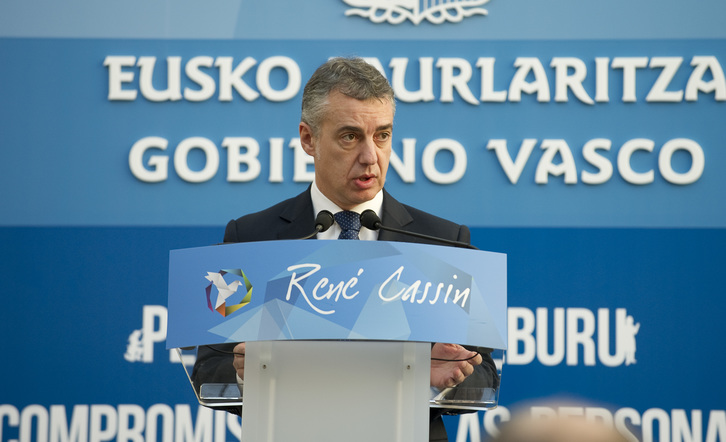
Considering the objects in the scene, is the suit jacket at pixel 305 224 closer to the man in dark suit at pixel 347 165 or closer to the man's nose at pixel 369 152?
the man in dark suit at pixel 347 165

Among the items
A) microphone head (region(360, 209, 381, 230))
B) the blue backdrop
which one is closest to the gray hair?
microphone head (region(360, 209, 381, 230))

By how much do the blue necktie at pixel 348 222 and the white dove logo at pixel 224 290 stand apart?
599 mm

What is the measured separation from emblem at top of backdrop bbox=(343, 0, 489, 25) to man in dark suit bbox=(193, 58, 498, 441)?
4.89 ft

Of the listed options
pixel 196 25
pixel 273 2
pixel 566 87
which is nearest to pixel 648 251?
pixel 566 87

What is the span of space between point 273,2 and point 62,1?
87 centimetres

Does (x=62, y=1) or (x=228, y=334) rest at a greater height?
(x=62, y=1)

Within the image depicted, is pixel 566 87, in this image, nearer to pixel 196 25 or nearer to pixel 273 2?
pixel 273 2

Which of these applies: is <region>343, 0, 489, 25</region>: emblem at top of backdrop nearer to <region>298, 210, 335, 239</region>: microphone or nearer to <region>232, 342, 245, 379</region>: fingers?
<region>298, 210, 335, 239</region>: microphone

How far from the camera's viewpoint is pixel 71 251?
3510mm

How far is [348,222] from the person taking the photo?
1.99 m

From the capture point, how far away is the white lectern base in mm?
1359

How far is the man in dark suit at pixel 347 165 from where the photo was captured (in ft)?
6.30

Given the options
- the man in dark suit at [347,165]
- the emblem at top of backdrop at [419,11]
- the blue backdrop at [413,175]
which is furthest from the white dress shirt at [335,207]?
the emblem at top of backdrop at [419,11]

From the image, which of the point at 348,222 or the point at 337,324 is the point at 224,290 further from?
the point at 348,222
